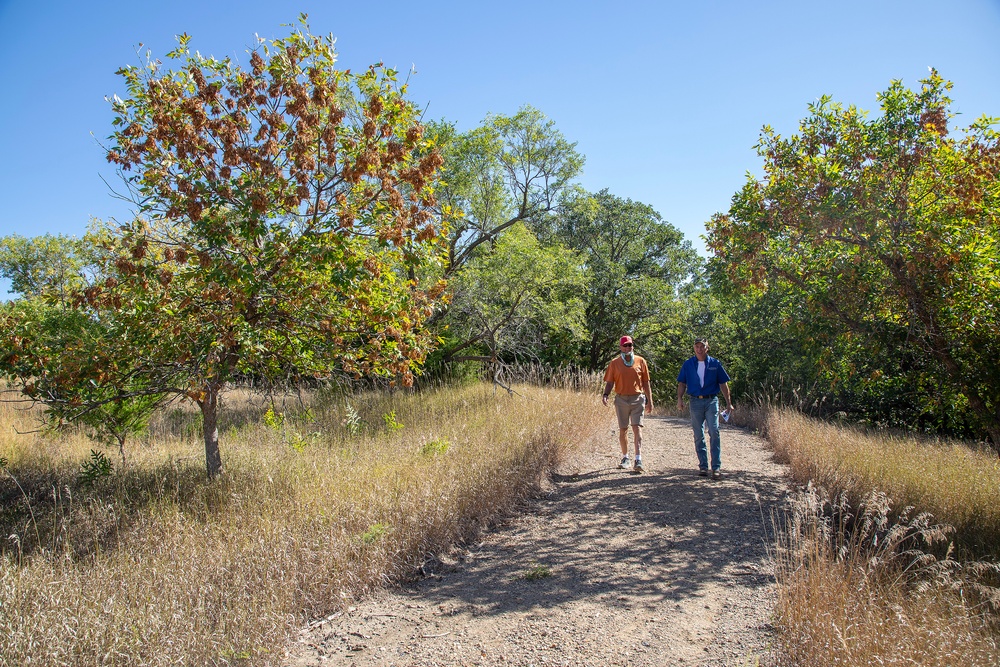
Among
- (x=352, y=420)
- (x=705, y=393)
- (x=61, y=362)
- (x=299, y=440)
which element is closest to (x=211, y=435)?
(x=299, y=440)

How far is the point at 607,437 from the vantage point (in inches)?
427

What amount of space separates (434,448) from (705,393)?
3.50 meters

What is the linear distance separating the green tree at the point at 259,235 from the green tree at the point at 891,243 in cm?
439

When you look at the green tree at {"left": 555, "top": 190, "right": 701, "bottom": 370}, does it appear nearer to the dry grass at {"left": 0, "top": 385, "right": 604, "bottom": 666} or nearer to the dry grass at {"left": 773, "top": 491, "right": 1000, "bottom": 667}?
the dry grass at {"left": 0, "top": 385, "right": 604, "bottom": 666}

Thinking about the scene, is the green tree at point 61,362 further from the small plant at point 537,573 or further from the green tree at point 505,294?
the green tree at point 505,294

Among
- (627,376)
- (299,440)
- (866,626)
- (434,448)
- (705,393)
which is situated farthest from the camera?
(627,376)

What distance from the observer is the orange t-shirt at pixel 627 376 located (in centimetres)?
805

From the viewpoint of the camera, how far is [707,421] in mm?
7555

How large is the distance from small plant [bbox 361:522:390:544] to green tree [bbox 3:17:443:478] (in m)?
1.58

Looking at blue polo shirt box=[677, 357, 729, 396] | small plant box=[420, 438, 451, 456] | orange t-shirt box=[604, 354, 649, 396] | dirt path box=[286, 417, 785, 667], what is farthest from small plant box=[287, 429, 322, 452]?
blue polo shirt box=[677, 357, 729, 396]

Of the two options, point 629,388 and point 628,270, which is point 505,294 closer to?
point 629,388

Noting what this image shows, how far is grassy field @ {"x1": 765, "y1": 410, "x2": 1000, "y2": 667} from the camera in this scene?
9.56 ft

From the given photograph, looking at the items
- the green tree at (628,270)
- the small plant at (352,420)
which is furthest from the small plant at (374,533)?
the green tree at (628,270)

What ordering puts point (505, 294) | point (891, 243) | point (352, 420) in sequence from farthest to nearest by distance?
point (505, 294) < point (352, 420) < point (891, 243)
